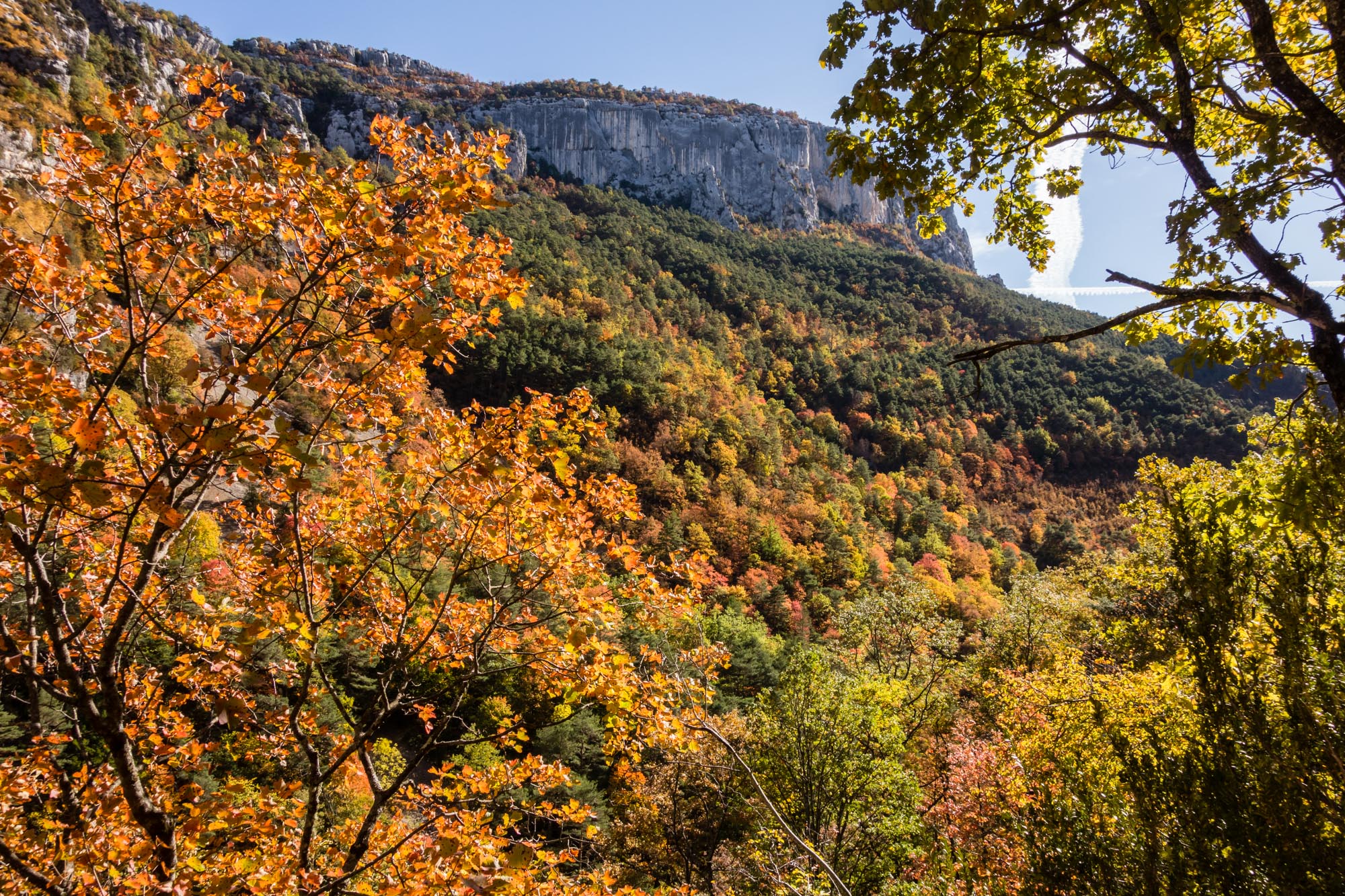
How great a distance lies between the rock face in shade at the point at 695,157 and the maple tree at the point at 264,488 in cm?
11517

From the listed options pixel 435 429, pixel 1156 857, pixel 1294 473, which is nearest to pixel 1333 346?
pixel 1294 473

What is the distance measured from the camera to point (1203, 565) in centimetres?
432

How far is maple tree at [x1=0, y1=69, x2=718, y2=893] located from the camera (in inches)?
93.4

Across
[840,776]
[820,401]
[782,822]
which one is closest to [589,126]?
[820,401]

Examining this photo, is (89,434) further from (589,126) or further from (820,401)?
(589,126)

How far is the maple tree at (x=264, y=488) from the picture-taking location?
2371 mm

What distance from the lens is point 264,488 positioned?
3.97 metres

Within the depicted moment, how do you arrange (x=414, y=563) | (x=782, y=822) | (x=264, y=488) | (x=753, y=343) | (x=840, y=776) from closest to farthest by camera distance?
1. (x=782, y=822)
2. (x=264, y=488)
3. (x=414, y=563)
4. (x=840, y=776)
5. (x=753, y=343)

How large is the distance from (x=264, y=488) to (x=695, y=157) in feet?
453

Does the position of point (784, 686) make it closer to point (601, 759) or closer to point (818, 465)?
point (601, 759)

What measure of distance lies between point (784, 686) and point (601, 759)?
10.4 metres

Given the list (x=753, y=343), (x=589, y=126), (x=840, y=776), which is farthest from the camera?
(x=589, y=126)

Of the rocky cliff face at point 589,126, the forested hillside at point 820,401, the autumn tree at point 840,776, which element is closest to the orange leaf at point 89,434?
the autumn tree at point 840,776

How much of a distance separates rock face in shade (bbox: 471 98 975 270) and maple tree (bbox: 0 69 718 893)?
115 metres
